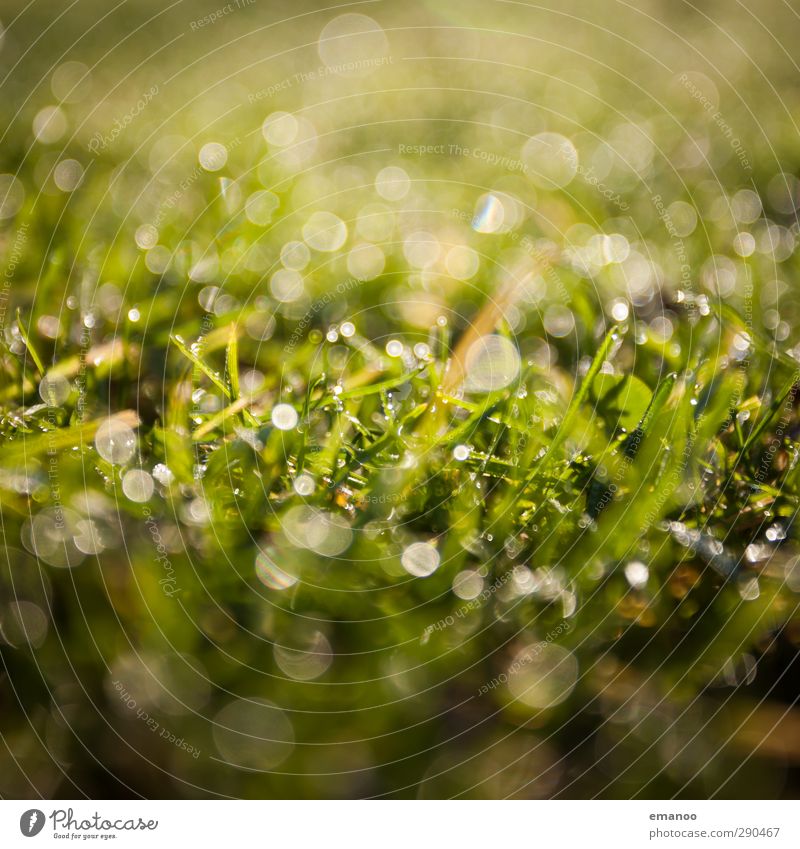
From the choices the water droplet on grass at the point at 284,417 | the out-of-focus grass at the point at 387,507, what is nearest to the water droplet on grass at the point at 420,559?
the out-of-focus grass at the point at 387,507

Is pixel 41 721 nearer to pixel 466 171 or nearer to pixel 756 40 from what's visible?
pixel 466 171

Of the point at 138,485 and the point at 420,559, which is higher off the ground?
the point at 138,485

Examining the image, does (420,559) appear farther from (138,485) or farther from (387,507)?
(138,485)

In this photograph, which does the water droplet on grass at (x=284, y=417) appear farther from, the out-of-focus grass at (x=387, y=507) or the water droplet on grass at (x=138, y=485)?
the water droplet on grass at (x=138, y=485)

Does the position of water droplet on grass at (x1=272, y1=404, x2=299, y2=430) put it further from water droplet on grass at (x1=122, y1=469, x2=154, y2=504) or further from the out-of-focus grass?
water droplet on grass at (x1=122, y1=469, x2=154, y2=504)

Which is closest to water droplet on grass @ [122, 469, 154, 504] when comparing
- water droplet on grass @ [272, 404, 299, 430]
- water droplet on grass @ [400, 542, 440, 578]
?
water droplet on grass @ [272, 404, 299, 430]

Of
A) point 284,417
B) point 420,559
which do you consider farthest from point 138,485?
point 420,559

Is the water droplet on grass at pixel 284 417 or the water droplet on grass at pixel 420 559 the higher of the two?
the water droplet on grass at pixel 284 417
